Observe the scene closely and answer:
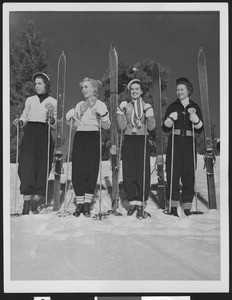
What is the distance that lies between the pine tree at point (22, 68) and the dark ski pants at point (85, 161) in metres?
0.34

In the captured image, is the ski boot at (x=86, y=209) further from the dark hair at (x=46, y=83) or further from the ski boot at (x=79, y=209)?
the dark hair at (x=46, y=83)

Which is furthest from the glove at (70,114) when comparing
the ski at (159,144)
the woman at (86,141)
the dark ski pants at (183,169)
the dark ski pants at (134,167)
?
the dark ski pants at (183,169)

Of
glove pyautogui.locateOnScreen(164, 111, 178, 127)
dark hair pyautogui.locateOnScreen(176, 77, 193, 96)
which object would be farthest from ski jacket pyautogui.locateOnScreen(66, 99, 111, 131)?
dark hair pyautogui.locateOnScreen(176, 77, 193, 96)

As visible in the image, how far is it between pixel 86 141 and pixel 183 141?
1.74ft

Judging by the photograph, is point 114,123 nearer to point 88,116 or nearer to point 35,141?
point 88,116

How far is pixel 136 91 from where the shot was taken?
2.07 meters

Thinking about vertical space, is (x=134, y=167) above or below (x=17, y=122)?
below

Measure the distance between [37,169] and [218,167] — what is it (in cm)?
98

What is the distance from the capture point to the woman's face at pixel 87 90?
6.76 feet

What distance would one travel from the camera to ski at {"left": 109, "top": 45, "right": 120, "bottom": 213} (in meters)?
2.06

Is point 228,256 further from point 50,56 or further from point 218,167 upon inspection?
point 50,56

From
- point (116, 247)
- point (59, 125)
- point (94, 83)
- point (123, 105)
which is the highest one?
point (94, 83)

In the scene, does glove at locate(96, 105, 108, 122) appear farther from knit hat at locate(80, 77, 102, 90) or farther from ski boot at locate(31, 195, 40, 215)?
ski boot at locate(31, 195, 40, 215)

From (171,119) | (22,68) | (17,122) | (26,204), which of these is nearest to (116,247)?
(26,204)
